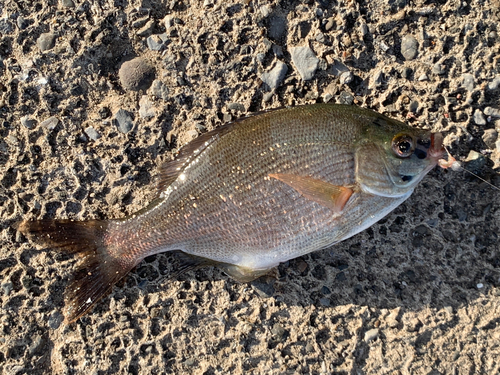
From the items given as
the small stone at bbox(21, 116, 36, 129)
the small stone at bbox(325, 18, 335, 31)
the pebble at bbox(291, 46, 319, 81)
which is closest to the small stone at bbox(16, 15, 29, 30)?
the small stone at bbox(21, 116, 36, 129)

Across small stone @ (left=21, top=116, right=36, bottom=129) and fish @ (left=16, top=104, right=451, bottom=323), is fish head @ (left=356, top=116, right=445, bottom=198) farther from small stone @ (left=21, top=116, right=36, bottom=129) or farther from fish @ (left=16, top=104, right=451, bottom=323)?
small stone @ (left=21, top=116, right=36, bottom=129)

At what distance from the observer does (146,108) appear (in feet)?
8.92

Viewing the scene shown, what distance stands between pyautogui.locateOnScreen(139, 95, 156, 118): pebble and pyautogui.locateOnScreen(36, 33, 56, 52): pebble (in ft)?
2.37

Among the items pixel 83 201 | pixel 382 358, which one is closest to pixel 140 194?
pixel 83 201

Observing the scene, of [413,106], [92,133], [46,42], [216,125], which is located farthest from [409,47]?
Answer: [46,42]

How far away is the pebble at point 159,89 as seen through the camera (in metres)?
2.71

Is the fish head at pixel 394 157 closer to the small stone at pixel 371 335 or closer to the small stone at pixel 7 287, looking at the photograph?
the small stone at pixel 371 335

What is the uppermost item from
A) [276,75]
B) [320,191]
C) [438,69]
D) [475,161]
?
[276,75]

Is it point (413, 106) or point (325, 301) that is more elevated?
point (413, 106)

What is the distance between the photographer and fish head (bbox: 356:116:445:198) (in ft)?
7.42

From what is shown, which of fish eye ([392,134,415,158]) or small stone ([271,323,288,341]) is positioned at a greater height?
fish eye ([392,134,415,158])

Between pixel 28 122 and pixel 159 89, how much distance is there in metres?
0.93

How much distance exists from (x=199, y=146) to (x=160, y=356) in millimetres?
1386

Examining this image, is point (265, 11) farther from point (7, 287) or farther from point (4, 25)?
point (7, 287)
